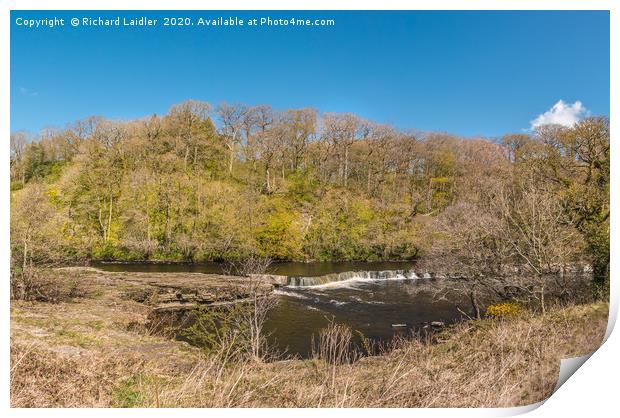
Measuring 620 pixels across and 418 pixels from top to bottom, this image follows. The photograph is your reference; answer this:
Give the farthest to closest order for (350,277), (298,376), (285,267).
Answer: (285,267) → (350,277) → (298,376)

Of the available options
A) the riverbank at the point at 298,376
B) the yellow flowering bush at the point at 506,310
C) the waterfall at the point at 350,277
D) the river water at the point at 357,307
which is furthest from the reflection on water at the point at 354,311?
the riverbank at the point at 298,376

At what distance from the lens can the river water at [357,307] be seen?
10500mm

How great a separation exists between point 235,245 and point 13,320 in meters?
16.1

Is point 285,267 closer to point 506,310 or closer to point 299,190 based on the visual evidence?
point 299,190

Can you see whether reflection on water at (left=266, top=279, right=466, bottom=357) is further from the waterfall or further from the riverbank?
the riverbank

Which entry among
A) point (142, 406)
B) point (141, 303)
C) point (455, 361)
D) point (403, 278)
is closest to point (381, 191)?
point (403, 278)

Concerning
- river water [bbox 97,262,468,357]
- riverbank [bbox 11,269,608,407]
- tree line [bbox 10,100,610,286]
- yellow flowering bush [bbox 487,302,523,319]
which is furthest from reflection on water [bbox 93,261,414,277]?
riverbank [bbox 11,269,608,407]

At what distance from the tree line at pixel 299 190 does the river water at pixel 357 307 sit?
1886 mm

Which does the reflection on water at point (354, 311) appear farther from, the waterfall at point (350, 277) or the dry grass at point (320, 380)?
the dry grass at point (320, 380)

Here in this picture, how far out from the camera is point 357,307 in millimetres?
13258

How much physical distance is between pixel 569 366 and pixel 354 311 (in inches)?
328

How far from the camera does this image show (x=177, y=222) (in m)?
25.0

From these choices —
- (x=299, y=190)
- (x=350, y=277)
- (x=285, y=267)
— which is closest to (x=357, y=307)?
(x=350, y=277)

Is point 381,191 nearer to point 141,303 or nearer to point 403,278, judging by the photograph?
point 403,278
